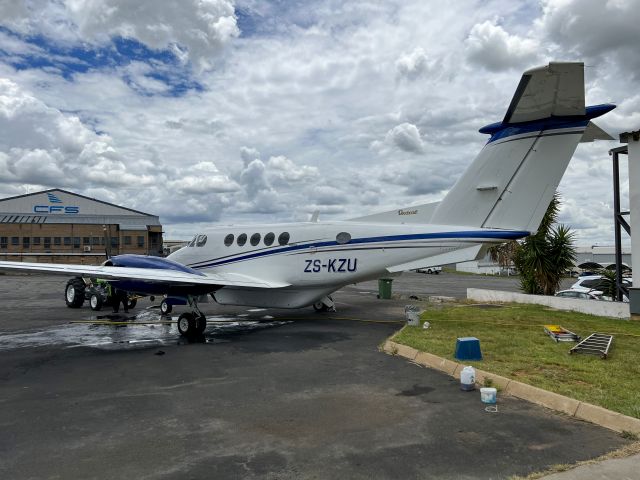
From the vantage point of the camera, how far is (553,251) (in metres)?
21.3

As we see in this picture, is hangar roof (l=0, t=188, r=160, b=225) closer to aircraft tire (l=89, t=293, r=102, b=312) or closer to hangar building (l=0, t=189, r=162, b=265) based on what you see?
hangar building (l=0, t=189, r=162, b=265)

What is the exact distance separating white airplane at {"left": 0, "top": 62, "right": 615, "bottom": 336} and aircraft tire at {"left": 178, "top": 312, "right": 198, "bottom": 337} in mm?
28

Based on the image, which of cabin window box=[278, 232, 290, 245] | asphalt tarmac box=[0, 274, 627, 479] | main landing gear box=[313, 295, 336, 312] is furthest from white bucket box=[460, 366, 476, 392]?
main landing gear box=[313, 295, 336, 312]

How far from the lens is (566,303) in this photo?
57.4 ft

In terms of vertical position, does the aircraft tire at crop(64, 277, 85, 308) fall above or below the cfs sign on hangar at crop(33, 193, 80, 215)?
below

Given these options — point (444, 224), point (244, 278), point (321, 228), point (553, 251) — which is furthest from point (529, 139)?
point (553, 251)

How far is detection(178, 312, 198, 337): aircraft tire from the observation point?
1265 centimetres

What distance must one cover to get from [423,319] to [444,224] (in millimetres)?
3876

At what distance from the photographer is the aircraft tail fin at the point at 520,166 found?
10.7 m

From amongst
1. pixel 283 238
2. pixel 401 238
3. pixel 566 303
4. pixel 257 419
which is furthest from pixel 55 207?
pixel 257 419

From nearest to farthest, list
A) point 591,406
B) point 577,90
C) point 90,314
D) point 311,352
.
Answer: point 591,406
point 577,90
point 311,352
point 90,314

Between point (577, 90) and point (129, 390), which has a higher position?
point (577, 90)

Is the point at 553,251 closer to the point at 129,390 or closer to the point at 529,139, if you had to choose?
the point at 529,139

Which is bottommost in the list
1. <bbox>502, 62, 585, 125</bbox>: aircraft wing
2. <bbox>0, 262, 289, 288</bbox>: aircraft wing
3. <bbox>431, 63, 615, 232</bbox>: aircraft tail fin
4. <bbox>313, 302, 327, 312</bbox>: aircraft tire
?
<bbox>313, 302, 327, 312</bbox>: aircraft tire
